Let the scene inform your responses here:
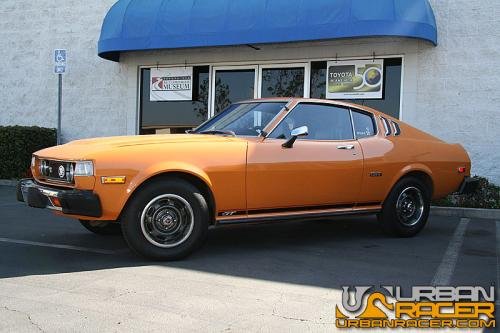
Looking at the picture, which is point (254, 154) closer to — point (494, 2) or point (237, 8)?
point (237, 8)

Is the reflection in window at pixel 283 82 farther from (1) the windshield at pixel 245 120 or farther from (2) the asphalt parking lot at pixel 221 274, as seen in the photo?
(1) the windshield at pixel 245 120

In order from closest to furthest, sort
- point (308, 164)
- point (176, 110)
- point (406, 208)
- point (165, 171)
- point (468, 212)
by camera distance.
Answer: point (165, 171)
point (308, 164)
point (406, 208)
point (468, 212)
point (176, 110)

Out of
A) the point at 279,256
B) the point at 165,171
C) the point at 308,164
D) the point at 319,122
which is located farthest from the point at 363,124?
the point at 165,171

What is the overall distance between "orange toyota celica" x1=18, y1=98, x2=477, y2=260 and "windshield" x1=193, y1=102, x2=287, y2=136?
13mm

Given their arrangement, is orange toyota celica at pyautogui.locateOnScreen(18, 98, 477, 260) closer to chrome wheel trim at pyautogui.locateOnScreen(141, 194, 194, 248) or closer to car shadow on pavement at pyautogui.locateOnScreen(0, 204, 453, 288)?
chrome wheel trim at pyautogui.locateOnScreen(141, 194, 194, 248)

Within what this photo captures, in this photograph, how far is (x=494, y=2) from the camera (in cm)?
1005

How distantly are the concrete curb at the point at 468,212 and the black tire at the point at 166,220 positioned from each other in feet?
17.1

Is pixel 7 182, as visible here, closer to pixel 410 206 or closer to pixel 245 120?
pixel 245 120

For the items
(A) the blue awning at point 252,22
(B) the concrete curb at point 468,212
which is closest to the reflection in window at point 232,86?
(A) the blue awning at point 252,22

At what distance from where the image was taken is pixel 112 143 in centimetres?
528

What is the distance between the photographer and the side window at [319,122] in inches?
234

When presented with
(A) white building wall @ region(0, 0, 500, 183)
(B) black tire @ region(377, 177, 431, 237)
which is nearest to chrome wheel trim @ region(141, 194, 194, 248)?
(B) black tire @ region(377, 177, 431, 237)

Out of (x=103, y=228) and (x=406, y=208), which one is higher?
(x=406, y=208)

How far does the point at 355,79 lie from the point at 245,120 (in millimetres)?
5711
